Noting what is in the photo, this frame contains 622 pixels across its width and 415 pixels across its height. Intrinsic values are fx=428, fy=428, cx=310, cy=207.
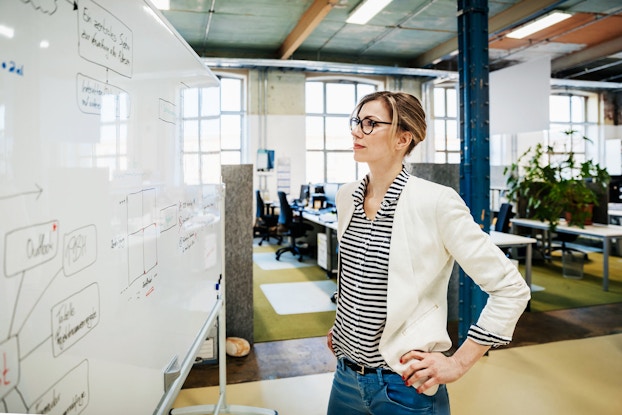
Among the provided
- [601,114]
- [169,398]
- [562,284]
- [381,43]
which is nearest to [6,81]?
[169,398]

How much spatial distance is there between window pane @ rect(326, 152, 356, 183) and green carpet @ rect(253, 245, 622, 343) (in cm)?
404

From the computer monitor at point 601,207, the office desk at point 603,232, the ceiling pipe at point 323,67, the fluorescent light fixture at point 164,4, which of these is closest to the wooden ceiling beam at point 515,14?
the ceiling pipe at point 323,67

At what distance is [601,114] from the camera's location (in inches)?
424

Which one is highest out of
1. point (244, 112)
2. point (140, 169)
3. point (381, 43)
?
point (381, 43)

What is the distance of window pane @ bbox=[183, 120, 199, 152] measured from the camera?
141 centimetres

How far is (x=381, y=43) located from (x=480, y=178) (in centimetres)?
553

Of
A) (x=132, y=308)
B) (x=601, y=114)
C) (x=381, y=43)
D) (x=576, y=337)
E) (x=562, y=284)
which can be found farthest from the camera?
(x=601, y=114)

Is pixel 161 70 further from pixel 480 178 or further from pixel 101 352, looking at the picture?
pixel 480 178

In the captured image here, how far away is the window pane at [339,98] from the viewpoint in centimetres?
945

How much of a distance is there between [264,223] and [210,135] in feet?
19.3

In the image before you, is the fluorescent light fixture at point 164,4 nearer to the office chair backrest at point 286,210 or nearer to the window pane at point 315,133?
the office chair backrest at point 286,210

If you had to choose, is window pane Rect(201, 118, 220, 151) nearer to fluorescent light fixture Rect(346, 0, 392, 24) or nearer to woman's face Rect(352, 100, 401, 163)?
woman's face Rect(352, 100, 401, 163)

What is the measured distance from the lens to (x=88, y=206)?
0.79 meters

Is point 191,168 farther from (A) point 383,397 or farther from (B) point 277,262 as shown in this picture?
(B) point 277,262
